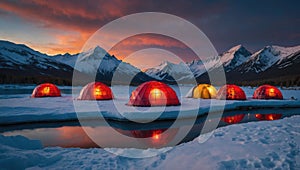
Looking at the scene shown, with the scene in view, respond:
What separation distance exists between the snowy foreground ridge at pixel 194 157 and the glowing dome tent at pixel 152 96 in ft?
34.4

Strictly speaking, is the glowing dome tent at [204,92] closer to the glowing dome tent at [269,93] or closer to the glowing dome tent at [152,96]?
the glowing dome tent at [269,93]

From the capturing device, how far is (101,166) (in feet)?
18.0

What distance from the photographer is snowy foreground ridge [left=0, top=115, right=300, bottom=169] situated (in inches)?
199

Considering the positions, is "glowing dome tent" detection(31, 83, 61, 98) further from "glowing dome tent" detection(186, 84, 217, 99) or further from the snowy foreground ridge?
the snowy foreground ridge

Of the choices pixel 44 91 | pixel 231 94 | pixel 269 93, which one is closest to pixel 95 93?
pixel 44 91

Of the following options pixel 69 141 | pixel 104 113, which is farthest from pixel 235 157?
pixel 104 113

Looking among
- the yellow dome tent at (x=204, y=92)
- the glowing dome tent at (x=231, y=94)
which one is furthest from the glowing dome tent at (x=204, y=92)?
the glowing dome tent at (x=231, y=94)

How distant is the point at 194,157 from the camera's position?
5.65 meters

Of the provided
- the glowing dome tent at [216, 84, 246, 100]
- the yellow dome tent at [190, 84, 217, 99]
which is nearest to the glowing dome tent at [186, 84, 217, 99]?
the yellow dome tent at [190, 84, 217, 99]

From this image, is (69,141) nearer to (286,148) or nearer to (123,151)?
(123,151)

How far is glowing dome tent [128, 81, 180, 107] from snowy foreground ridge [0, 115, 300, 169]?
10489mm

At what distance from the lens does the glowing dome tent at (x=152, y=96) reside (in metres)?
17.5

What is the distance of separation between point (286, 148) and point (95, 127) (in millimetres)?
9343

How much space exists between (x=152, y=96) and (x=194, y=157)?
12.0 m
